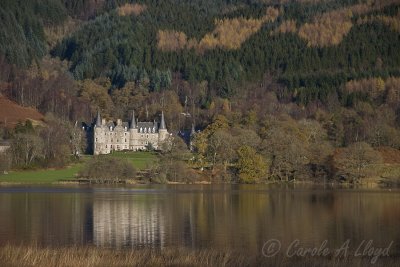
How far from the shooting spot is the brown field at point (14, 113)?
13662cm

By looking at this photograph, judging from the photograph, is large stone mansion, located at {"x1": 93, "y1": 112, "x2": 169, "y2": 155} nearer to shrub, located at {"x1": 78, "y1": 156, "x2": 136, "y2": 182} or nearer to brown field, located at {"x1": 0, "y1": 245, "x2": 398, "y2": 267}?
shrub, located at {"x1": 78, "y1": 156, "x2": 136, "y2": 182}

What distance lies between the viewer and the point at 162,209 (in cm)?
5959

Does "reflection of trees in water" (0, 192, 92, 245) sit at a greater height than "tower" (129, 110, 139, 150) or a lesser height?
lesser

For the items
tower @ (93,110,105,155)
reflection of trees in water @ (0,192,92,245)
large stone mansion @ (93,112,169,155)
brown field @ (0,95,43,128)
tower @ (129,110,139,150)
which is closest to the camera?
reflection of trees in water @ (0,192,92,245)

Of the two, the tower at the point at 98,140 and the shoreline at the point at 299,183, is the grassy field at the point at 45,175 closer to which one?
the shoreline at the point at 299,183

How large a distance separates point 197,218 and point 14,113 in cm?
9665

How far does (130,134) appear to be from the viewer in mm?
160125

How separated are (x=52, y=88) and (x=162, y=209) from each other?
116 m

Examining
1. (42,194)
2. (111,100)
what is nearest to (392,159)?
(42,194)

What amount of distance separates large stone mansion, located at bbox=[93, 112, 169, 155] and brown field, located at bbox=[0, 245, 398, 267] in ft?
388

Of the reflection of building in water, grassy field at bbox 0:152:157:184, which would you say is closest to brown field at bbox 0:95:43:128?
grassy field at bbox 0:152:157:184

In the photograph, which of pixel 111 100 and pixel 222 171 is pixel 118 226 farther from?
pixel 111 100

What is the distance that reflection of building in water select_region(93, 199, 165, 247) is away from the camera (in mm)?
41594

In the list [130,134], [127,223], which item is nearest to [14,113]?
[130,134]
